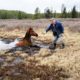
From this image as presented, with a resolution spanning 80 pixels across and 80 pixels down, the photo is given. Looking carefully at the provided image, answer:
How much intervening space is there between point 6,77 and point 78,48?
7.27 meters

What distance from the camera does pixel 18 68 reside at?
14359mm

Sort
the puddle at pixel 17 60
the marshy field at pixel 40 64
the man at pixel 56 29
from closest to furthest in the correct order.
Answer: the marshy field at pixel 40 64
the puddle at pixel 17 60
the man at pixel 56 29

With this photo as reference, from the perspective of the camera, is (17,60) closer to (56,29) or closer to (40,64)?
(40,64)

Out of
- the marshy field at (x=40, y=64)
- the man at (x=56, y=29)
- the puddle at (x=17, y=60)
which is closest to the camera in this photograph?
the marshy field at (x=40, y=64)

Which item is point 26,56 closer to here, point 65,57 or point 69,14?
point 65,57

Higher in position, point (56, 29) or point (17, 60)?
point (56, 29)

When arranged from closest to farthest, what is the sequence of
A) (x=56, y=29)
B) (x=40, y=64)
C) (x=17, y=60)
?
(x=40, y=64)
(x=17, y=60)
(x=56, y=29)

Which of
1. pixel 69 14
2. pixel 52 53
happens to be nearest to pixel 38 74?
pixel 52 53

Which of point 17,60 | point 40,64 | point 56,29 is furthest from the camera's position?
point 56,29

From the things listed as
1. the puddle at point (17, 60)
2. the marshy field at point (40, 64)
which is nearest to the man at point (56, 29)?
the marshy field at point (40, 64)

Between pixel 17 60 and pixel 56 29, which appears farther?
pixel 56 29

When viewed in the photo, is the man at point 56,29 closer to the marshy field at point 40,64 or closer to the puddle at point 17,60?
the marshy field at point 40,64

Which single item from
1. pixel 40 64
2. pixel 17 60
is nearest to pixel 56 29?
pixel 17 60

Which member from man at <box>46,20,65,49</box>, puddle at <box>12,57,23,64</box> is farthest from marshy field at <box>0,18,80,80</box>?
man at <box>46,20,65,49</box>
